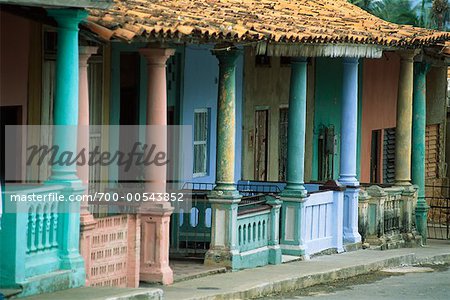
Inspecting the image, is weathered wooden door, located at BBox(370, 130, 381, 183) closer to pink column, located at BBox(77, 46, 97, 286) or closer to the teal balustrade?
the teal balustrade

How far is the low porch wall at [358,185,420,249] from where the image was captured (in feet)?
73.2

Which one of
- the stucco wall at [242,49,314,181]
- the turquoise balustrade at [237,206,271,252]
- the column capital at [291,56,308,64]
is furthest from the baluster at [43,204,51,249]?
the stucco wall at [242,49,314,181]

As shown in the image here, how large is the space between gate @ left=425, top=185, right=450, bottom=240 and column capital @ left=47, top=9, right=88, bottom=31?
14.4m

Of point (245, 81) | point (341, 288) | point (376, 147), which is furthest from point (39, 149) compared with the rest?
point (376, 147)

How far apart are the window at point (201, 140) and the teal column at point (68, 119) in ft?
Result: 21.3

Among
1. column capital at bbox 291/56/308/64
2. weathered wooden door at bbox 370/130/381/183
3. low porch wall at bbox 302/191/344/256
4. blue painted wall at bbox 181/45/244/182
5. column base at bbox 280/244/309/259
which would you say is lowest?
column base at bbox 280/244/309/259

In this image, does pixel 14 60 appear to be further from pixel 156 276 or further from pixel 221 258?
pixel 221 258

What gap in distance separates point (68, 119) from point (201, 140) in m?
6.87

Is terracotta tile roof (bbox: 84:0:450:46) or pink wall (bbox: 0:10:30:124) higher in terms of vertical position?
terracotta tile roof (bbox: 84:0:450:46)

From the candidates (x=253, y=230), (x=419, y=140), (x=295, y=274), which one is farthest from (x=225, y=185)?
(x=419, y=140)

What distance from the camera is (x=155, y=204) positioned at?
621 inches

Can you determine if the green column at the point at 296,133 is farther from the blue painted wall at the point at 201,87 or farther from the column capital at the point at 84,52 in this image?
the column capital at the point at 84,52

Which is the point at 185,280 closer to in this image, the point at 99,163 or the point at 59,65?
the point at 99,163

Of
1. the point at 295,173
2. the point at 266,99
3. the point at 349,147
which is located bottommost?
the point at 295,173
